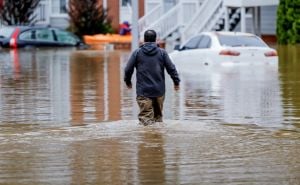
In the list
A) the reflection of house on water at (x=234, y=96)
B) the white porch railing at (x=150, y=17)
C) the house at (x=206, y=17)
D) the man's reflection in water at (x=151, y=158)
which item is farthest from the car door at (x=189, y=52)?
the white porch railing at (x=150, y=17)

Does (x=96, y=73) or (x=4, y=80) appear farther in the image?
(x=96, y=73)

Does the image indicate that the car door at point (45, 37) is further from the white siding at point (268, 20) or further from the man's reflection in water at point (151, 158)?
the man's reflection in water at point (151, 158)

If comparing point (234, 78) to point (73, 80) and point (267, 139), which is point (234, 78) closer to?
point (73, 80)

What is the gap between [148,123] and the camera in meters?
13.2

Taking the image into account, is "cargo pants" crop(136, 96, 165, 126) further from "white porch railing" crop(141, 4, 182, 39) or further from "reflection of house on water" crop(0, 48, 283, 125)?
"white porch railing" crop(141, 4, 182, 39)

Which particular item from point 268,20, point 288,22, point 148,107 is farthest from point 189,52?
point 268,20

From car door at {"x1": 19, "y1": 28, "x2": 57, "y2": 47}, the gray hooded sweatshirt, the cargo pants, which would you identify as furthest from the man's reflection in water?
car door at {"x1": 19, "y1": 28, "x2": 57, "y2": 47}

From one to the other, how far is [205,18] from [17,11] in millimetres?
12091

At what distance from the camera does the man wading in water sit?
43.0 feet

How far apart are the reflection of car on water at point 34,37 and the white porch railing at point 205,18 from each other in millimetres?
4899

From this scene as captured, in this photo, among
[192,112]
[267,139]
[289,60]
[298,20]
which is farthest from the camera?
[298,20]

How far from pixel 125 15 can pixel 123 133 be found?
43509 millimetres

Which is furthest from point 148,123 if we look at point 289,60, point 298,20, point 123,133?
point 298,20

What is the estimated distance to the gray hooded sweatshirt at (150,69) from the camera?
1312 cm
